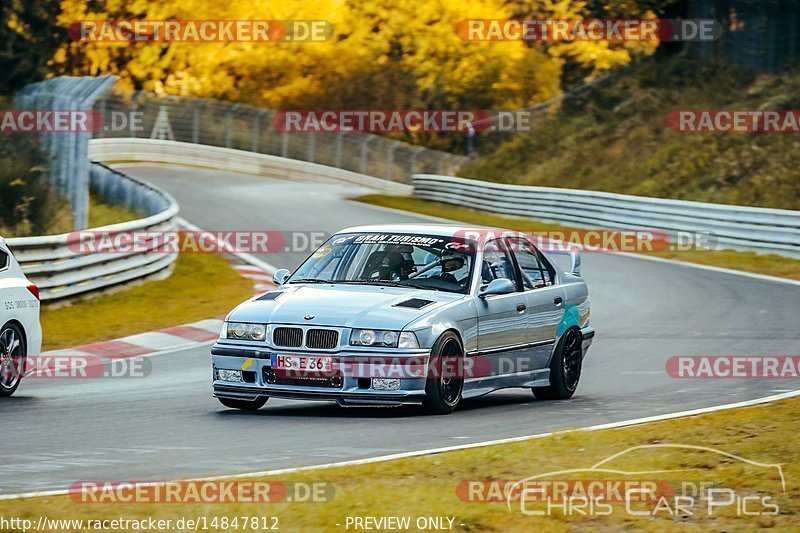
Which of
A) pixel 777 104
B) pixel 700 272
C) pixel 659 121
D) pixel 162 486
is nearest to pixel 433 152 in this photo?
pixel 659 121

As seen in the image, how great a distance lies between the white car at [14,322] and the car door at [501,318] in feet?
12.5

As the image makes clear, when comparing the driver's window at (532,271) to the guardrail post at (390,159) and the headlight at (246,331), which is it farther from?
the guardrail post at (390,159)

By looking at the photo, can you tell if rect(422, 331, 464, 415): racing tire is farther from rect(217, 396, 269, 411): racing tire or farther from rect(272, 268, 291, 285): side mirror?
rect(272, 268, 291, 285): side mirror

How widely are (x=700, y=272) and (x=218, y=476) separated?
16.5 m

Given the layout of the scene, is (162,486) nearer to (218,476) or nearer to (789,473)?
(218,476)

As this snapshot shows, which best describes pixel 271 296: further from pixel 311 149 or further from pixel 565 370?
pixel 311 149

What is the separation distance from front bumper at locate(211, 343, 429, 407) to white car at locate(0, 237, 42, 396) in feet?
7.95

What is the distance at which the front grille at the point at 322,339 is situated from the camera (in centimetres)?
994

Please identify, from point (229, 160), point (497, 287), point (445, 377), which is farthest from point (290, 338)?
point (229, 160)

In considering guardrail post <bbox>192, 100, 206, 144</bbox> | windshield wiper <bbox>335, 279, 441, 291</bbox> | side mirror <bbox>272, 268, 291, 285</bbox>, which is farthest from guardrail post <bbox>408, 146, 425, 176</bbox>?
windshield wiper <bbox>335, 279, 441, 291</bbox>

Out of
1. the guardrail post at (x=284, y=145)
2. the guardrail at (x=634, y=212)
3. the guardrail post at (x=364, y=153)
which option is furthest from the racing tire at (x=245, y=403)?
the guardrail post at (x=284, y=145)

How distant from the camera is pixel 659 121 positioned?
42.4 metres

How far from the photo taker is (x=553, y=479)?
7.38 m

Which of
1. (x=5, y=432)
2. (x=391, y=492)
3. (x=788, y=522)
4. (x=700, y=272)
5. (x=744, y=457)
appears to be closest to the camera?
(x=788, y=522)
